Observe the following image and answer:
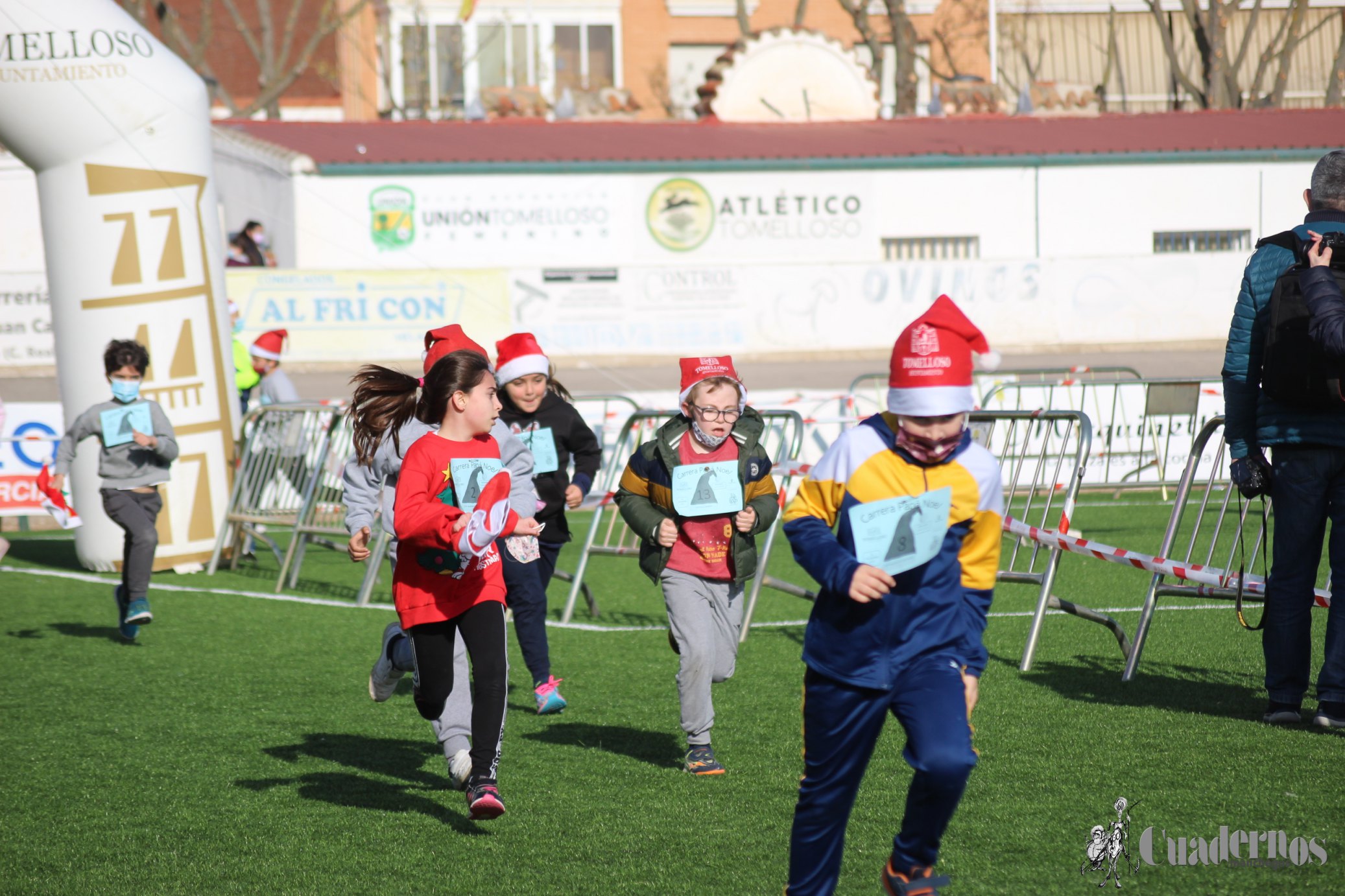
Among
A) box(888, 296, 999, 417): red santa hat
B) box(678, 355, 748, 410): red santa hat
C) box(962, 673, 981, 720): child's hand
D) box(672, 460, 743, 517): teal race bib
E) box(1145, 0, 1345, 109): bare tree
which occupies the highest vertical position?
box(1145, 0, 1345, 109): bare tree

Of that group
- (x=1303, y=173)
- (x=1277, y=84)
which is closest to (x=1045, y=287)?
(x=1303, y=173)

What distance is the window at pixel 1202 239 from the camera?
106 ft

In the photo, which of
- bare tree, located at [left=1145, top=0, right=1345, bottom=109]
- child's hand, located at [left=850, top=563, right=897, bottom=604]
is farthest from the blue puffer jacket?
bare tree, located at [left=1145, top=0, right=1345, bottom=109]

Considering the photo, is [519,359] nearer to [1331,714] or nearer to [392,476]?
[392,476]

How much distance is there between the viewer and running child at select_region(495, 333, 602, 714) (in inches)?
280

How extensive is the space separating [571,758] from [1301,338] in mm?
3379

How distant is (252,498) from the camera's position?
12352mm

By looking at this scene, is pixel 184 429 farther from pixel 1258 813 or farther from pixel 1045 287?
pixel 1045 287

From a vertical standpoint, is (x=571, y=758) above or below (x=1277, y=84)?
below

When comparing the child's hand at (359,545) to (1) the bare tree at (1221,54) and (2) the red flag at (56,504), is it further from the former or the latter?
(1) the bare tree at (1221,54)

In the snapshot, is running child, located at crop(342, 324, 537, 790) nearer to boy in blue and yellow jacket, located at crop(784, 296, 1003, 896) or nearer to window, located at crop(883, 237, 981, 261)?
boy in blue and yellow jacket, located at crop(784, 296, 1003, 896)

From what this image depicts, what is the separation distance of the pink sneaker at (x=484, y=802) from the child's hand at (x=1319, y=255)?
3.62 metres

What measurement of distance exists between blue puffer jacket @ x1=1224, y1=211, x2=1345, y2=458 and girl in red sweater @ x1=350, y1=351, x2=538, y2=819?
2966 mm

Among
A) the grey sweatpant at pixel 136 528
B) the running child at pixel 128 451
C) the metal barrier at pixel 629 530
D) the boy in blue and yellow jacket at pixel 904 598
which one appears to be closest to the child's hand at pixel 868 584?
the boy in blue and yellow jacket at pixel 904 598
